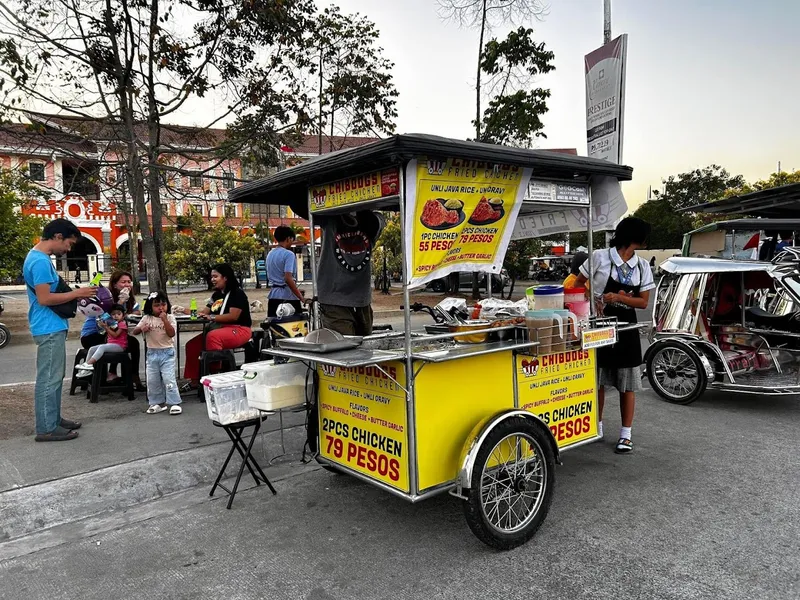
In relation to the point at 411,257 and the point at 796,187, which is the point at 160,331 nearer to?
the point at 411,257

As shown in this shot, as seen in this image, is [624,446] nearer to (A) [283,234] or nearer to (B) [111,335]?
(A) [283,234]

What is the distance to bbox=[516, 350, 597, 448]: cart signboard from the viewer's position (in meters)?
3.47

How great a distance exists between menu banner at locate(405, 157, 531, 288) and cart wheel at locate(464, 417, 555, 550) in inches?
39.1

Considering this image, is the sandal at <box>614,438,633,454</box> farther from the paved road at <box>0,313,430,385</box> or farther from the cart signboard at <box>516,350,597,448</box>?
the paved road at <box>0,313,430,385</box>

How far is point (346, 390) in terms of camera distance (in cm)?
339

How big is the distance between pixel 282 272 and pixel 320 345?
3709 millimetres

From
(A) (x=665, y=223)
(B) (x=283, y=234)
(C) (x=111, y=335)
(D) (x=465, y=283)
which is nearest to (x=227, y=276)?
(B) (x=283, y=234)

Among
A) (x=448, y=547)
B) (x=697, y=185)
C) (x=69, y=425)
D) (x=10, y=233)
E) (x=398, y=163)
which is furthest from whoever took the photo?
(x=697, y=185)

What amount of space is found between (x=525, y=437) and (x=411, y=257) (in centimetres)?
120

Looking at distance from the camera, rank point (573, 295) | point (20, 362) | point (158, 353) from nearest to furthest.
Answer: point (573, 295)
point (158, 353)
point (20, 362)

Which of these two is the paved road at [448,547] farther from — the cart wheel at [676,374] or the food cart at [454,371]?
the cart wheel at [676,374]

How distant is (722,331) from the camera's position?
643cm

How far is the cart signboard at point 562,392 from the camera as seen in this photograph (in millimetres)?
3471

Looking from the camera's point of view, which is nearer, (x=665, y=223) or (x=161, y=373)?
(x=161, y=373)
